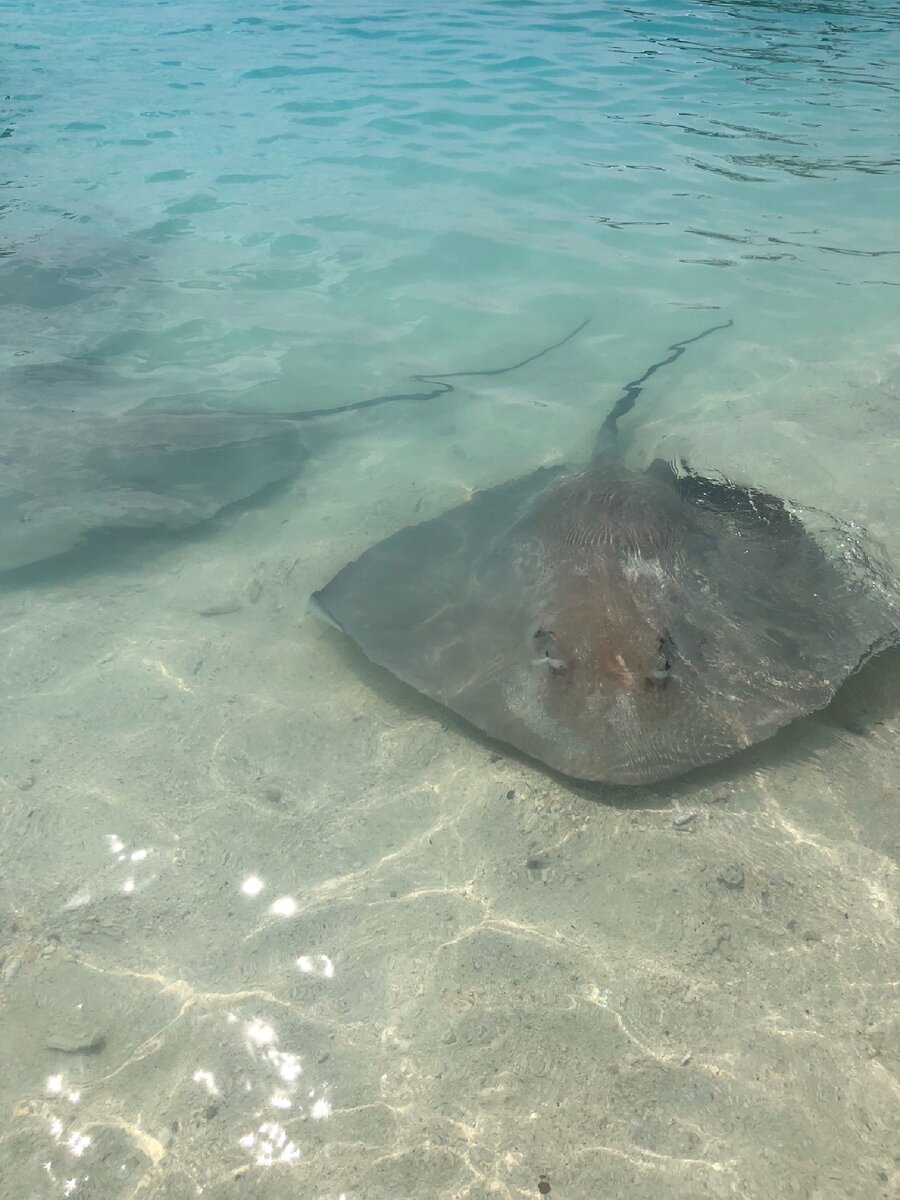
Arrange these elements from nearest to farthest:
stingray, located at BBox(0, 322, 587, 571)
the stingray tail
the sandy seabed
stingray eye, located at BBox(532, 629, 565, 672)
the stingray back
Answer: the sandy seabed, the stingray back, stingray eye, located at BBox(532, 629, 565, 672), stingray, located at BBox(0, 322, 587, 571), the stingray tail

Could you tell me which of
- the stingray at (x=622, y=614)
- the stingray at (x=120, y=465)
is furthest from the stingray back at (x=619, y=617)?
the stingray at (x=120, y=465)

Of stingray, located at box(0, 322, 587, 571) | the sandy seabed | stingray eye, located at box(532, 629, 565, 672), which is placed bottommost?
the sandy seabed

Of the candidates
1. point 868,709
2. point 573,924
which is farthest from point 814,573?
point 573,924

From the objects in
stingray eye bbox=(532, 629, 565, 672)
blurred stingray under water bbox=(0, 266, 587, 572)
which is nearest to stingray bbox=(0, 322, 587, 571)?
blurred stingray under water bbox=(0, 266, 587, 572)

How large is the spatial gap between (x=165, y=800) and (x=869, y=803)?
12.5 ft

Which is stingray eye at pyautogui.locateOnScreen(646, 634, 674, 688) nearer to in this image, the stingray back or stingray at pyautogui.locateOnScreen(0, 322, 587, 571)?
the stingray back

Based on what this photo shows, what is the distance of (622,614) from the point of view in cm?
449

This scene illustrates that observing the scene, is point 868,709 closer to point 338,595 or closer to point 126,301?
point 338,595

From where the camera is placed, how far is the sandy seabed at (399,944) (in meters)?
3.03

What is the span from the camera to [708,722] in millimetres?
3957

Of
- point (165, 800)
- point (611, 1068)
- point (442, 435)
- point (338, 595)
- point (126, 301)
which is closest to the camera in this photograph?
point (611, 1068)

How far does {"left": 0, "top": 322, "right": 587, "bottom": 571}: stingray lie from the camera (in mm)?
6379

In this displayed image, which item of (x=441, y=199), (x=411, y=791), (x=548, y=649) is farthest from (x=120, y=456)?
(x=441, y=199)

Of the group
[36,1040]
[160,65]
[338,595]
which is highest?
[160,65]
